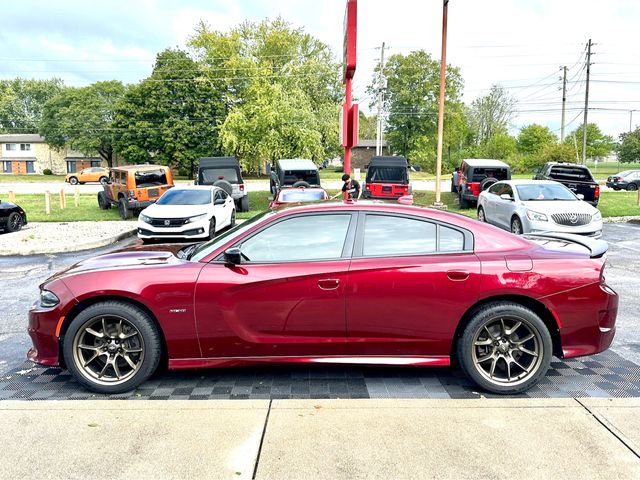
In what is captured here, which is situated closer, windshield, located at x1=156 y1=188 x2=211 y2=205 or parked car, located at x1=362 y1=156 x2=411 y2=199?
windshield, located at x1=156 y1=188 x2=211 y2=205

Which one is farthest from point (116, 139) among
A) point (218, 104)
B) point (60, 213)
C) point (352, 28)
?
point (352, 28)

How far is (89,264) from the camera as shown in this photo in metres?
4.11

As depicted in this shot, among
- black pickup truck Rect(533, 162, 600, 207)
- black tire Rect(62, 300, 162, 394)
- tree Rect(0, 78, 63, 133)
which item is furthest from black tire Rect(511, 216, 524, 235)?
tree Rect(0, 78, 63, 133)

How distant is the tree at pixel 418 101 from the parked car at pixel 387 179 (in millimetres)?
37616

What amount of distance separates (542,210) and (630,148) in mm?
71105

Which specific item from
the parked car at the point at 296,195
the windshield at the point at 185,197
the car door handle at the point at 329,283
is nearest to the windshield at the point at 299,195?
the parked car at the point at 296,195

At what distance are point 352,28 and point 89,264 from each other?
11684 millimetres

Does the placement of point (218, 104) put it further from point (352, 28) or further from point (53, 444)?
point (53, 444)

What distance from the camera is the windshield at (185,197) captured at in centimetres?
1308

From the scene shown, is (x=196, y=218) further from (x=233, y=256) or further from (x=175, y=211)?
(x=233, y=256)

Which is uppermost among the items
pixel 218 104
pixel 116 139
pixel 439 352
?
pixel 218 104

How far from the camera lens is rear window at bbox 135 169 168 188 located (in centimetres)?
1769

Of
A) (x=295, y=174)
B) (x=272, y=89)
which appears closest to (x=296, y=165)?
(x=295, y=174)

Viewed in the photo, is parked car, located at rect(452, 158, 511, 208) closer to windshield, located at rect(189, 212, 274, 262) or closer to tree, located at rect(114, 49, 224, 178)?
windshield, located at rect(189, 212, 274, 262)
